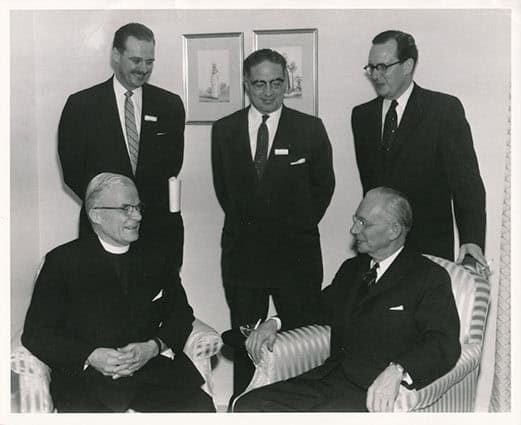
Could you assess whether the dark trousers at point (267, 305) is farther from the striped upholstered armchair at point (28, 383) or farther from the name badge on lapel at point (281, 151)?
the striped upholstered armchair at point (28, 383)

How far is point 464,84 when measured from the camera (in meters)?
3.59

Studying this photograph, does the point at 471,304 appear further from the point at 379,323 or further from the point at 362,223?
the point at 362,223

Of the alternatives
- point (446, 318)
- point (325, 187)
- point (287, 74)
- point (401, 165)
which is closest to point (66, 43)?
point (287, 74)

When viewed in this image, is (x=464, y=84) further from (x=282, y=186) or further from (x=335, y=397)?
(x=335, y=397)

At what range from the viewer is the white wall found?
11.7ft

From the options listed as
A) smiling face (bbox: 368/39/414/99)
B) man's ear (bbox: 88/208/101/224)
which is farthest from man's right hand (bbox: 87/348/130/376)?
smiling face (bbox: 368/39/414/99)

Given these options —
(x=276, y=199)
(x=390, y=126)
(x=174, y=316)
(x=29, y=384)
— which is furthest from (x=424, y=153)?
(x=29, y=384)

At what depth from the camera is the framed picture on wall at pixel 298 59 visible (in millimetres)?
3666

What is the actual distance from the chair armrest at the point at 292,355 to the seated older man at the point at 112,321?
0.87ft

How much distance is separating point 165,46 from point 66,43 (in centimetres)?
52

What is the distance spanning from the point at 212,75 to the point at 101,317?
4.95 ft

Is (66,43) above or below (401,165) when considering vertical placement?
above

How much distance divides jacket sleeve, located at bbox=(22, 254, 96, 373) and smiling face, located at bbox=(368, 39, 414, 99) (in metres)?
1.75

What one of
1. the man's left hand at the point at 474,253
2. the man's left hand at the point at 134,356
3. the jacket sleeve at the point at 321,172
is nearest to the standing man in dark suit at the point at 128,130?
the jacket sleeve at the point at 321,172
